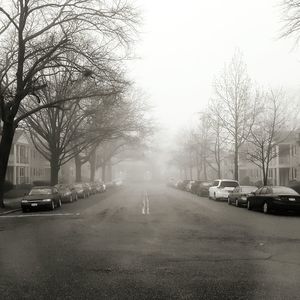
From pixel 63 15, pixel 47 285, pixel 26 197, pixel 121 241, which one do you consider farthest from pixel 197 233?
pixel 63 15

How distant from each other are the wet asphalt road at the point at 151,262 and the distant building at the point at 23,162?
153 ft

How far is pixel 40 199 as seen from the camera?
2534 centimetres

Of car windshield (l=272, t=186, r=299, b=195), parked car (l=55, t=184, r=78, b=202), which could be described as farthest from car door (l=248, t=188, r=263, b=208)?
parked car (l=55, t=184, r=78, b=202)

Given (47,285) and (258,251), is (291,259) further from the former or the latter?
(47,285)

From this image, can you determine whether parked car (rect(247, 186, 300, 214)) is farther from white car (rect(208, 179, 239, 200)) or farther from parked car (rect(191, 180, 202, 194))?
parked car (rect(191, 180, 202, 194))

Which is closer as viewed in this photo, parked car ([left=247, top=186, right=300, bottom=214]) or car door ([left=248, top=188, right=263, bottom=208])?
parked car ([left=247, top=186, right=300, bottom=214])

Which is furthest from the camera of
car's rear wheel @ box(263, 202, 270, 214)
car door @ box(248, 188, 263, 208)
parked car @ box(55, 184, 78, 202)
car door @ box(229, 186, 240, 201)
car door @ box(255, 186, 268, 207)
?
parked car @ box(55, 184, 78, 202)

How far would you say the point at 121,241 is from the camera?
12555 mm

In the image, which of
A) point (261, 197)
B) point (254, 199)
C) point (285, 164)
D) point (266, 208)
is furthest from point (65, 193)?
point (285, 164)

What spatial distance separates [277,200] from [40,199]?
38.9 ft

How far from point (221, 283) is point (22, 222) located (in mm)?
12851

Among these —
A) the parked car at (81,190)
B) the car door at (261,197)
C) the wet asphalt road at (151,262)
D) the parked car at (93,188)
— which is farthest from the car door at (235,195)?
the parked car at (93,188)

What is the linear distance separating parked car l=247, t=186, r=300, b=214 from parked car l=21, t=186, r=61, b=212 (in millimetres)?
10621

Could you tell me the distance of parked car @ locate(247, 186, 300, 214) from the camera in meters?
21.5
